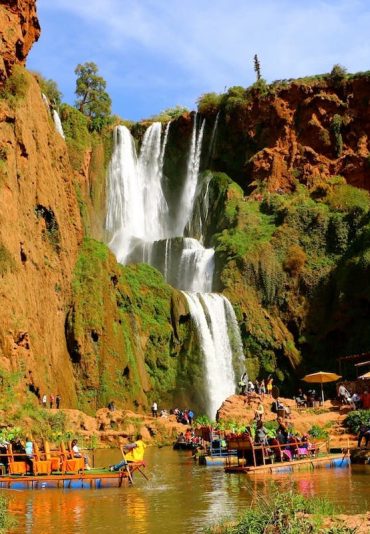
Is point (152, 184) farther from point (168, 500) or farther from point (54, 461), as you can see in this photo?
point (168, 500)

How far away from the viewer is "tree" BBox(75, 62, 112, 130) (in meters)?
77.6

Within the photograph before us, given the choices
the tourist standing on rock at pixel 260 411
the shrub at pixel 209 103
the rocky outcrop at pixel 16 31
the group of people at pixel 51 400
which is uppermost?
the shrub at pixel 209 103

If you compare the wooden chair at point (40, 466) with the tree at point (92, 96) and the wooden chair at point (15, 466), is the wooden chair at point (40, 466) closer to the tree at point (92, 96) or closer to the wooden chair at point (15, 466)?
the wooden chair at point (15, 466)

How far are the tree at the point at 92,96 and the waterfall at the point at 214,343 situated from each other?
91.3ft

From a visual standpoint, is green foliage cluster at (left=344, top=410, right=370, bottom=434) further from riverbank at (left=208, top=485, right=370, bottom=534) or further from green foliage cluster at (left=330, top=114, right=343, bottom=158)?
green foliage cluster at (left=330, top=114, right=343, bottom=158)

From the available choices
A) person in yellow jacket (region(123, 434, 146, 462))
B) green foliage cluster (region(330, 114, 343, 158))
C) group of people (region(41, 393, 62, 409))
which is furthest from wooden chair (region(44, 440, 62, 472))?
green foliage cluster (region(330, 114, 343, 158))

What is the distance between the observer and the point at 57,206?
4716 cm

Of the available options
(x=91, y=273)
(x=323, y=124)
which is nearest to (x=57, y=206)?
(x=91, y=273)

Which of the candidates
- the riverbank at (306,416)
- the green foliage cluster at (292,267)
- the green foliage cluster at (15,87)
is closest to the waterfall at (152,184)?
the green foliage cluster at (292,267)

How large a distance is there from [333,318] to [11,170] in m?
28.0

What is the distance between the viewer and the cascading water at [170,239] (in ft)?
175

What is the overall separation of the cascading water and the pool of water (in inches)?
1117

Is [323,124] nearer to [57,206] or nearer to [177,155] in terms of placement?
[177,155]

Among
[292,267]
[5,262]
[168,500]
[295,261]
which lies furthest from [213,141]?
[168,500]
